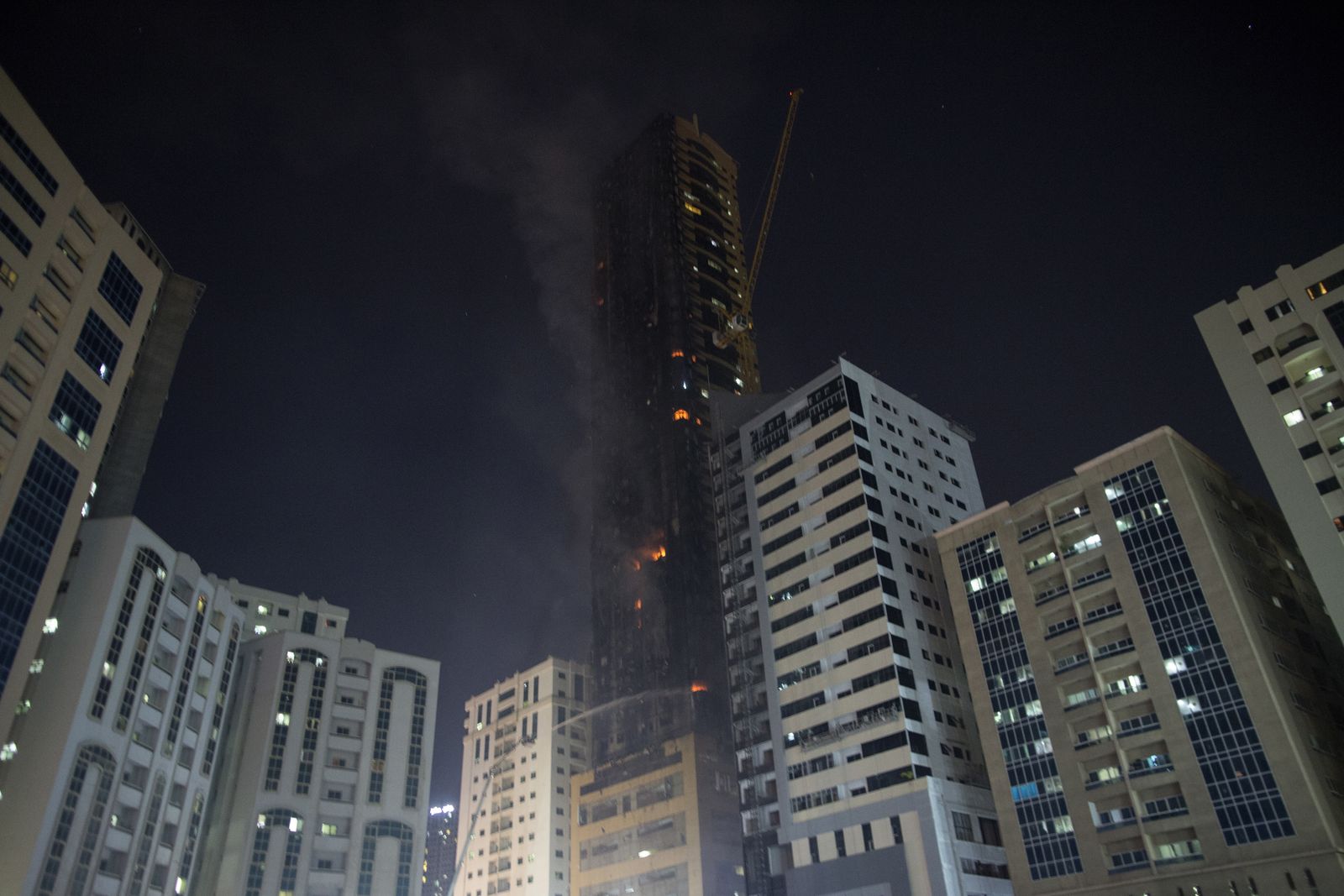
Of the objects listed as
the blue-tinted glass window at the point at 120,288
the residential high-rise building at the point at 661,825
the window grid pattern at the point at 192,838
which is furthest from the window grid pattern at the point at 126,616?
the residential high-rise building at the point at 661,825

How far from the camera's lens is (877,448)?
399 ft

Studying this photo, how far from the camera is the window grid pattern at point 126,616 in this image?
290ft

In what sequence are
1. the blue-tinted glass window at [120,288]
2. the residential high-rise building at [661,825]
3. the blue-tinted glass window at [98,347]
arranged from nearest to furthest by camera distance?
the blue-tinted glass window at [98,347] < the blue-tinted glass window at [120,288] < the residential high-rise building at [661,825]

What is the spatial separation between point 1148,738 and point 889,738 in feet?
80.6

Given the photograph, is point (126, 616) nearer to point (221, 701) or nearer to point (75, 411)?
point (75, 411)

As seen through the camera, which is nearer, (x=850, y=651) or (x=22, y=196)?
(x=22, y=196)

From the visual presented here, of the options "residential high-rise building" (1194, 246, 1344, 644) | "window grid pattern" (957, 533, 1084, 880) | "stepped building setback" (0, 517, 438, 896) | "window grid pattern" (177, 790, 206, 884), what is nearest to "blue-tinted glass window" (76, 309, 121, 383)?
"stepped building setback" (0, 517, 438, 896)

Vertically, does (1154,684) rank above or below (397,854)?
above

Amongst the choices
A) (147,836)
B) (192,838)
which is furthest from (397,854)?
(147,836)

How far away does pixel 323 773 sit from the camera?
119 m

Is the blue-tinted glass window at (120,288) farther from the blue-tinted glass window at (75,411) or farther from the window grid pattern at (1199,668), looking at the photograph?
the window grid pattern at (1199,668)

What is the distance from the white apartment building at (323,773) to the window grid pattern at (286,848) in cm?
11

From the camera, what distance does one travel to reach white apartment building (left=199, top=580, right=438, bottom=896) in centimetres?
11200

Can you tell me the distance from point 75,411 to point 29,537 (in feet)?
38.2
